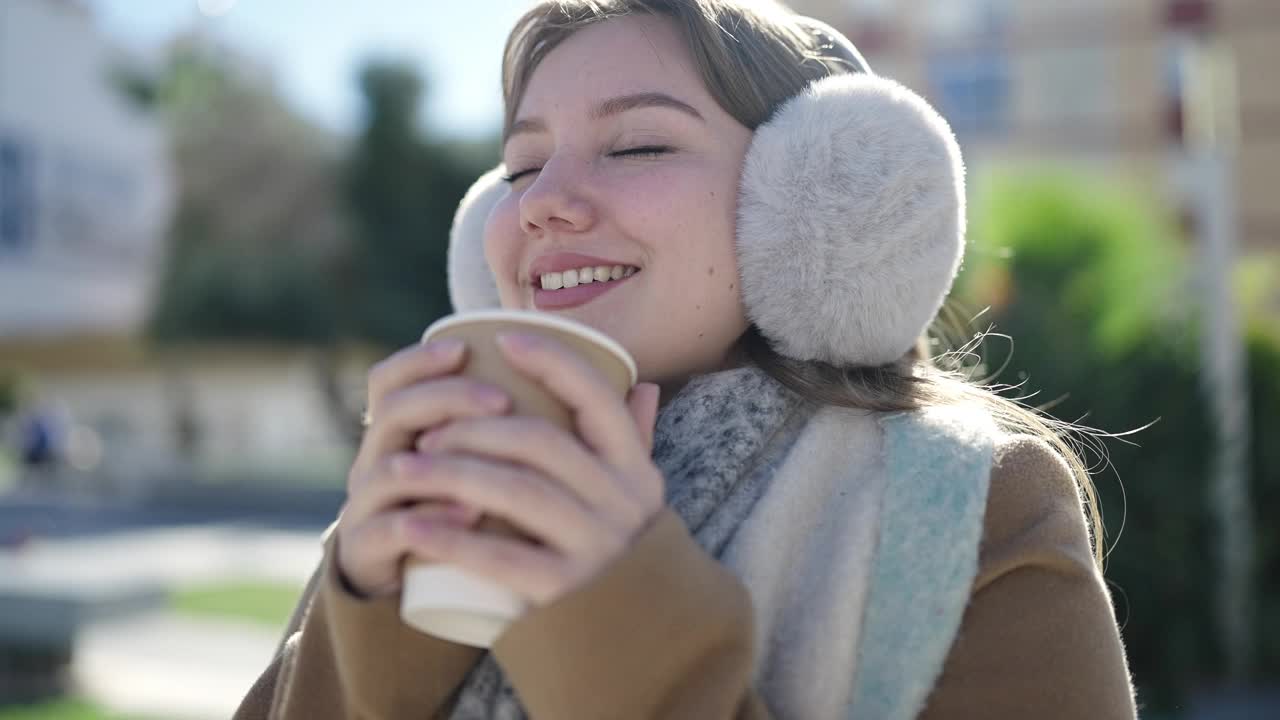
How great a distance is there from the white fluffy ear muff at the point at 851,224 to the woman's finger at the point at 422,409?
58cm

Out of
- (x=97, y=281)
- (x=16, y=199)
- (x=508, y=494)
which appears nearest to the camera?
(x=508, y=494)

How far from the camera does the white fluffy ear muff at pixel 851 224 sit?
4.99 feet

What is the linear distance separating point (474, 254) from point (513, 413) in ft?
2.83

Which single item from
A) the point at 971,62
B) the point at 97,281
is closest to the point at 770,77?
the point at 971,62

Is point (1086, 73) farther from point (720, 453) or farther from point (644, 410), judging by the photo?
point (644, 410)

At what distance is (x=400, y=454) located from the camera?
1.08 m

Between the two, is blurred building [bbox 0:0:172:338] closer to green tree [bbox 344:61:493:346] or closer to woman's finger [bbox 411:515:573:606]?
green tree [bbox 344:61:493:346]

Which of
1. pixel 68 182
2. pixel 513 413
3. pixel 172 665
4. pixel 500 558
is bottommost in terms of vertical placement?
pixel 172 665

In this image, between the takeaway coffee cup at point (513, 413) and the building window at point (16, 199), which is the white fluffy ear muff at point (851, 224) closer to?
the takeaway coffee cup at point (513, 413)

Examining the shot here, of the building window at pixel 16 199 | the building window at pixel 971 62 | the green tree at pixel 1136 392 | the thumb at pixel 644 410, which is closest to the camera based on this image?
the thumb at pixel 644 410

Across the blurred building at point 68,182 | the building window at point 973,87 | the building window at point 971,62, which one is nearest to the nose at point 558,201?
the building window at point 971,62

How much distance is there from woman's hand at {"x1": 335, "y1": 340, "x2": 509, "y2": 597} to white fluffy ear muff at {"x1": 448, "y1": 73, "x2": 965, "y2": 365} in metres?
0.57

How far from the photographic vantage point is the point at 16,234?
106 feet

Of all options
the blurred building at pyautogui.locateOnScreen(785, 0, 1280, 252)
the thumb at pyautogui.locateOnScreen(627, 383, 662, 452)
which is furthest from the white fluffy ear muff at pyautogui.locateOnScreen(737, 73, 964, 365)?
the blurred building at pyautogui.locateOnScreen(785, 0, 1280, 252)
